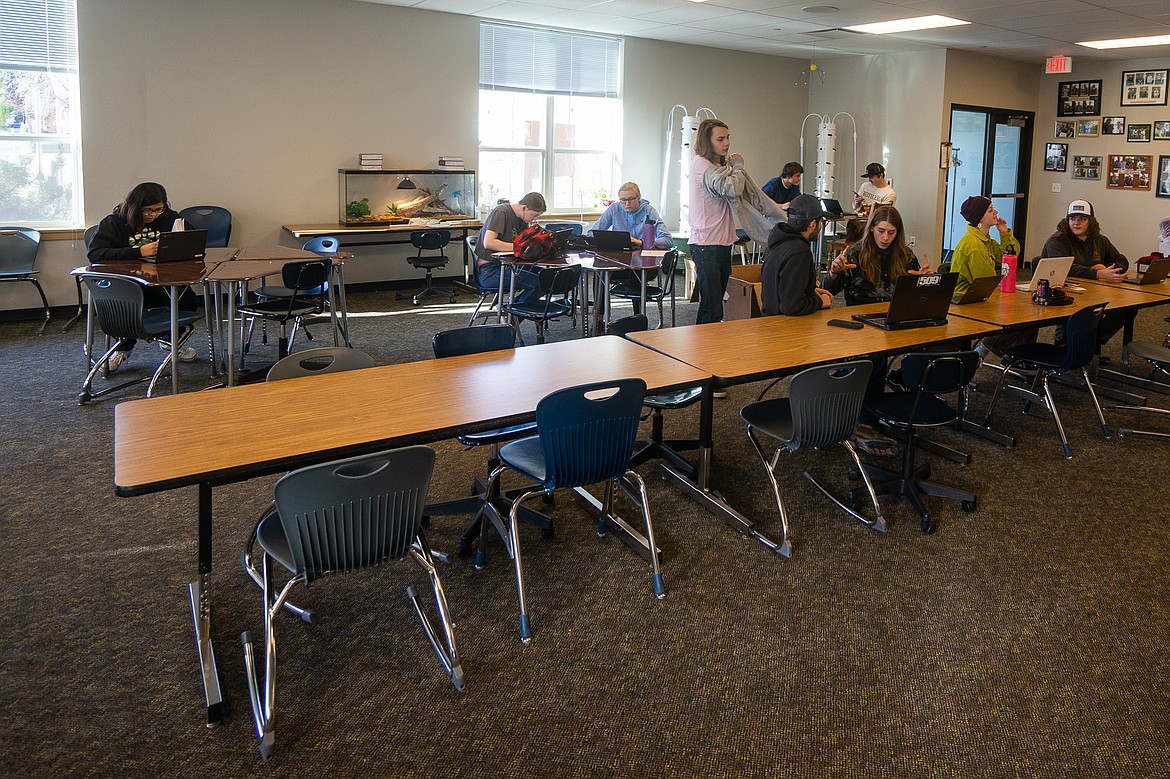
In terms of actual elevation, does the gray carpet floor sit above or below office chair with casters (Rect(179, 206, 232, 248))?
below

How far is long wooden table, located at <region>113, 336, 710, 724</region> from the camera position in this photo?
2.39m

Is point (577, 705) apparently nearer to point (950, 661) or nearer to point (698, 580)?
point (698, 580)

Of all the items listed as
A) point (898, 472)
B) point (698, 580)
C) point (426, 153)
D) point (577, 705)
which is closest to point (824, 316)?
point (898, 472)

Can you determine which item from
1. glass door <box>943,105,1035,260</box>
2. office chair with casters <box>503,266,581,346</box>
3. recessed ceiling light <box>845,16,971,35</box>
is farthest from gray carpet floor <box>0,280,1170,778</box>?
glass door <box>943,105,1035,260</box>

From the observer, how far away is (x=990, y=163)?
11336 mm

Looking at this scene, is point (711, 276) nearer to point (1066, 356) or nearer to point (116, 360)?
point (1066, 356)

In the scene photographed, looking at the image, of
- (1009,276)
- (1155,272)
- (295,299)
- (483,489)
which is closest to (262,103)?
(295,299)

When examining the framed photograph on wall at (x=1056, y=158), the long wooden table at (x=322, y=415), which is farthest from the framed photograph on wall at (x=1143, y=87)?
the long wooden table at (x=322, y=415)

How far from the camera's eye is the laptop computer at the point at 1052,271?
5.14m

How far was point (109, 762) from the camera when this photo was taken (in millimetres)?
2215

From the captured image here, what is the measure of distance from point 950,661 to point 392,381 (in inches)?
80.6

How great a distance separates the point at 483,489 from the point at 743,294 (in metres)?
2.74

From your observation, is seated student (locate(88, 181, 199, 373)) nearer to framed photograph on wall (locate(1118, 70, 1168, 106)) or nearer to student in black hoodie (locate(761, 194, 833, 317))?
student in black hoodie (locate(761, 194, 833, 317))

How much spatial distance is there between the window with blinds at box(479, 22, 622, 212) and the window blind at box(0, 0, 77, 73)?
3.75m
